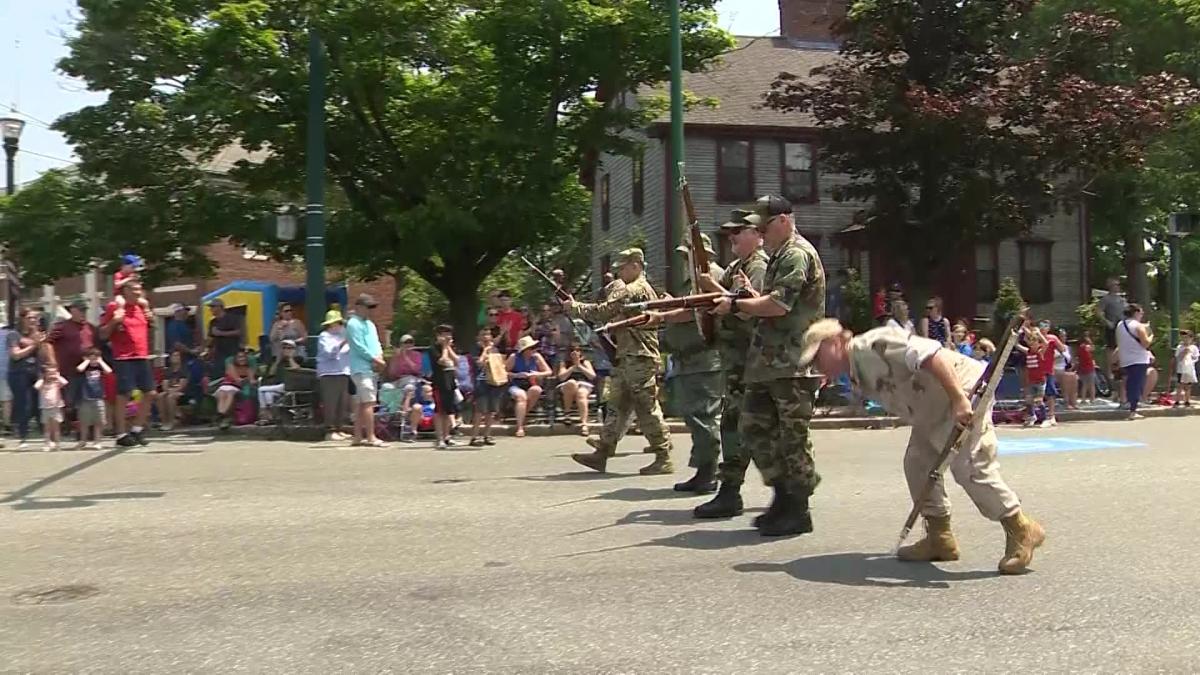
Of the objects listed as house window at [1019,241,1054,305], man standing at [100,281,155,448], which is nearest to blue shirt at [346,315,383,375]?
man standing at [100,281,155,448]

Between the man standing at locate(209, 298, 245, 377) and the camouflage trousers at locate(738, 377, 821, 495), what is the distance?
1065 centimetres

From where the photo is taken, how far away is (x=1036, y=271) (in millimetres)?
31531

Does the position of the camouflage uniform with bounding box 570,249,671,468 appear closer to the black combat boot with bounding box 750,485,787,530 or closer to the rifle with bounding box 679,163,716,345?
the rifle with bounding box 679,163,716,345

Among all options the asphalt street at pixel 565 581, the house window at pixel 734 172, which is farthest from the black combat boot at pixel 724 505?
the house window at pixel 734 172

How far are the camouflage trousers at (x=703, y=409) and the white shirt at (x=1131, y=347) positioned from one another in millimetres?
10275

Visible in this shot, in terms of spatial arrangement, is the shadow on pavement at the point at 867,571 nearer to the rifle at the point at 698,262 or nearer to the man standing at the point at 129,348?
the rifle at the point at 698,262

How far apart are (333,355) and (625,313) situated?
19.3ft

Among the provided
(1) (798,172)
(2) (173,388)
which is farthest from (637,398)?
(1) (798,172)

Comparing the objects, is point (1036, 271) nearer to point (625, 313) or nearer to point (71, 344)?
point (625, 313)

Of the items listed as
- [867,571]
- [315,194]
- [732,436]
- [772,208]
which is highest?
[315,194]

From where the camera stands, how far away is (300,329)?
15.7 meters

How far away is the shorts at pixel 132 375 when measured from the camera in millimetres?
12062

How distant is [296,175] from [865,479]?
12050 mm

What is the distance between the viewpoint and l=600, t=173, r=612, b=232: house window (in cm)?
3431
